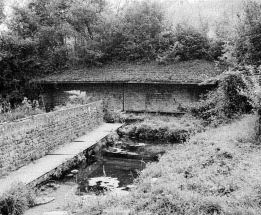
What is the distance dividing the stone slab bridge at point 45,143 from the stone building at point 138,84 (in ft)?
16.5

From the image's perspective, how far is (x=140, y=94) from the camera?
60.6 feet

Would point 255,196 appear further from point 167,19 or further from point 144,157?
point 167,19

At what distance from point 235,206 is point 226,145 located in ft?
13.4

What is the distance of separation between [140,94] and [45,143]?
9.35 metres

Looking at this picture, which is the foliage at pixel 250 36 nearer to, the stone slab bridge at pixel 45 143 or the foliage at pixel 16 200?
the stone slab bridge at pixel 45 143

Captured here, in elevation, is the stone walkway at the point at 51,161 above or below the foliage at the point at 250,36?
below

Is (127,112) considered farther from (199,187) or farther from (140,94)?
(199,187)

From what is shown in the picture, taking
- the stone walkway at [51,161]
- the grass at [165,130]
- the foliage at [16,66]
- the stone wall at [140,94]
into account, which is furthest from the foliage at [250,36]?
the foliage at [16,66]

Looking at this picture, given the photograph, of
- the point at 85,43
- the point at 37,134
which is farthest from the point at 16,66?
the point at 37,134

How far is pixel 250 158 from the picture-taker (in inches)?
303

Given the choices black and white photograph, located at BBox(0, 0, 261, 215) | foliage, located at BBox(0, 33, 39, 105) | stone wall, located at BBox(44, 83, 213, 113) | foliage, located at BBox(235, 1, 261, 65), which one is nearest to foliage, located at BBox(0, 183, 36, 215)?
black and white photograph, located at BBox(0, 0, 261, 215)

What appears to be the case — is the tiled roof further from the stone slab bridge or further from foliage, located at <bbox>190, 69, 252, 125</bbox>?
the stone slab bridge

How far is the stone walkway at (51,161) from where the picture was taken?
7402mm

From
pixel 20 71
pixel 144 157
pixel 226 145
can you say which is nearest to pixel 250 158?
pixel 226 145
